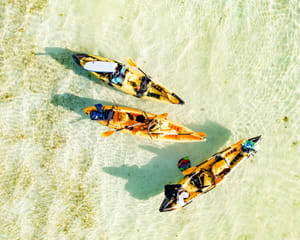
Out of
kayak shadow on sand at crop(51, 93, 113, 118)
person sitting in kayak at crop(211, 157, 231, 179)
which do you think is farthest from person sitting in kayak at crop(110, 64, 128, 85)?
person sitting in kayak at crop(211, 157, 231, 179)

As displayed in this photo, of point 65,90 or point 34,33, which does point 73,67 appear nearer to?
point 65,90

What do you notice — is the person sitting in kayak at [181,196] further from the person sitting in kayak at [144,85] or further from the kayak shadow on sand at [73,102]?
the kayak shadow on sand at [73,102]

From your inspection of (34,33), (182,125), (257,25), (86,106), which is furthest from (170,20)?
(34,33)

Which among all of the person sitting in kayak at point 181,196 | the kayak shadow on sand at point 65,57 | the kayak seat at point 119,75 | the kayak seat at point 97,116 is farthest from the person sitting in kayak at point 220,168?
the kayak shadow on sand at point 65,57

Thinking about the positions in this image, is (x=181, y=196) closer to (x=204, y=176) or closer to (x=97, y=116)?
Result: (x=204, y=176)

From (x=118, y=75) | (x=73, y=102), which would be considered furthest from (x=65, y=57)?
(x=118, y=75)
